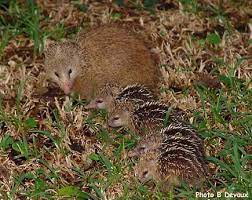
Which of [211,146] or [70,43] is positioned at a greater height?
[70,43]

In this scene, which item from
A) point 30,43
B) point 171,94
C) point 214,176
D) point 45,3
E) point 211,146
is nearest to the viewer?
point 214,176

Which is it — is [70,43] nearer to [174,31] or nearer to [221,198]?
[174,31]

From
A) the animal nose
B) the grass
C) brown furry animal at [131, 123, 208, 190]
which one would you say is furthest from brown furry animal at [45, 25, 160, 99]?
brown furry animal at [131, 123, 208, 190]

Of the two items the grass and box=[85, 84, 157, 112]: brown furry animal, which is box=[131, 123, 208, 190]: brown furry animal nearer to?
the grass

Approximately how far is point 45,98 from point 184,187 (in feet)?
6.82

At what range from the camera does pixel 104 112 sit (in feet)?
22.2

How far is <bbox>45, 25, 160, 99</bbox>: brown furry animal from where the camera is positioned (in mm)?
7074

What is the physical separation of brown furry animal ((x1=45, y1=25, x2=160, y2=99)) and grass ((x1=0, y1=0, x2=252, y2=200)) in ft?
0.65

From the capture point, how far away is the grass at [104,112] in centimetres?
588

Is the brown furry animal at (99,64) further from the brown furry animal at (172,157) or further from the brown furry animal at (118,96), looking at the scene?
the brown furry animal at (172,157)

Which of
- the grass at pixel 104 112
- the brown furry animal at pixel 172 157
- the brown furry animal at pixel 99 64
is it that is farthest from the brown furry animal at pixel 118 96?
the brown furry animal at pixel 172 157

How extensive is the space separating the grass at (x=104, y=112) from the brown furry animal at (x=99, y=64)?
0.20 m

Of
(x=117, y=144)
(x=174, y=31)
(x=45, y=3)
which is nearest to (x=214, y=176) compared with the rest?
(x=117, y=144)

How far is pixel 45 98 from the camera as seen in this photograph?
281 inches
